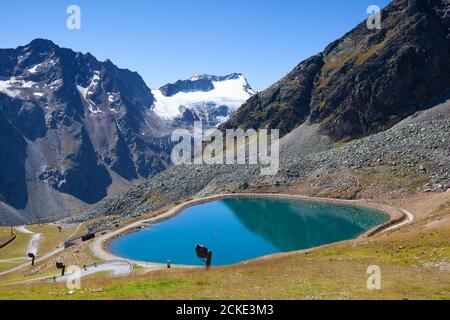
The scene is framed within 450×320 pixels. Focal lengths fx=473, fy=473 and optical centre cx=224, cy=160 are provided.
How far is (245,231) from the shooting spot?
9800 centimetres

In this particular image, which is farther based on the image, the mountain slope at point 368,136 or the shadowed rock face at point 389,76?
the shadowed rock face at point 389,76

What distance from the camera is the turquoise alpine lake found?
7975 cm

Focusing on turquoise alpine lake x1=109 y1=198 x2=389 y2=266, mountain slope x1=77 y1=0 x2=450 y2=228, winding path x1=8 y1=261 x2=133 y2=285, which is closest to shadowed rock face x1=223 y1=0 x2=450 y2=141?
mountain slope x1=77 y1=0 x2=450 y2=228

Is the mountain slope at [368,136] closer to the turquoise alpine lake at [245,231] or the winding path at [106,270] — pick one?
the turquoise alpine lake at [245,231]

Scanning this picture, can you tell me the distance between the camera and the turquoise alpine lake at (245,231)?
262ft

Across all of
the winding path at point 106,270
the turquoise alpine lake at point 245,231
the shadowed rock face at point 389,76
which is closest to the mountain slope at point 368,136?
the shadowed rock face at point 389,76

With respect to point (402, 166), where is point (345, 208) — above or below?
below

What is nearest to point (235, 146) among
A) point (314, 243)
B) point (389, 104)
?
point (389, 104)

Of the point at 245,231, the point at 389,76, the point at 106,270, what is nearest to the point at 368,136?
the point at 389,76

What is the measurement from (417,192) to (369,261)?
6090 cm

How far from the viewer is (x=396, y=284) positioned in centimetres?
3403

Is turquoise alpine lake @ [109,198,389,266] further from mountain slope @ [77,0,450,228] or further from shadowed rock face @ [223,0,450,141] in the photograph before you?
shadowed rock face @ [223,0,450,141]

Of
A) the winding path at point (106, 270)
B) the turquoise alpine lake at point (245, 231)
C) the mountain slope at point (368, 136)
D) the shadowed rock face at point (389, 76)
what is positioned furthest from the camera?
the shadowed rock face at point (389, 76)
